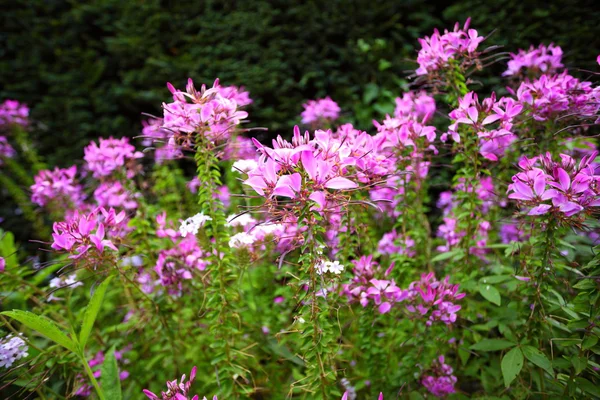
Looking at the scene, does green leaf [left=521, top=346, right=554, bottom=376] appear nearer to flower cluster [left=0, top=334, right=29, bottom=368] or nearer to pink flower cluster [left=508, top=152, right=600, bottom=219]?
pink flower cluster [left=508, top=152, right=600, bottom=219]

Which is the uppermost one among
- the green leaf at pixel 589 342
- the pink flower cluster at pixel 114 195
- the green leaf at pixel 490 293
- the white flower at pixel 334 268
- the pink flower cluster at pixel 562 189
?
the pink flower cluster at pixel 562 189

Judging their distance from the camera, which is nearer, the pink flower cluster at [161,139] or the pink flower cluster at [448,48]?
the pink flower cluster at [161,139]

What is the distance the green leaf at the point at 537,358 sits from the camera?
3.77 ft

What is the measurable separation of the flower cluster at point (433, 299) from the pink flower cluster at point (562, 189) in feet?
1.30

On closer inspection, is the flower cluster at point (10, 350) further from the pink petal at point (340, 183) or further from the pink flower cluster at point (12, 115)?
the pink flower cluster at point (12, 115)

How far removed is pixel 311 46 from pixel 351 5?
50 centimetres

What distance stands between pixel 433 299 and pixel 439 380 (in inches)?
13.1

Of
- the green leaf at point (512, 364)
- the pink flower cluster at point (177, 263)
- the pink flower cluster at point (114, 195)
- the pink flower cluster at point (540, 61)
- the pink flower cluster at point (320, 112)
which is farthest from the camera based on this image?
the pink flower cluster at point (320, 112)

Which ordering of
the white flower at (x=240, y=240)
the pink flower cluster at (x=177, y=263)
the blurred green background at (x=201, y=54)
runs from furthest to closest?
the blurred green background at (x=201, y=54), the pink flower cluster at (x=177, y=263), the white flower at (x=240, y=240)

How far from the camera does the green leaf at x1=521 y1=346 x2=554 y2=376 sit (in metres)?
1.15

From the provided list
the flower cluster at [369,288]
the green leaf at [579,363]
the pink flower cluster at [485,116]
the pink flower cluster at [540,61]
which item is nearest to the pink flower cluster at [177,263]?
the flower cluster at [369,288]

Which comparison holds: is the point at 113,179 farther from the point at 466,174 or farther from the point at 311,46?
the point at 311,46

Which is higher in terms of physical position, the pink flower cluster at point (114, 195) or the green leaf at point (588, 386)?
the pink flower cluster at point (114, 195)

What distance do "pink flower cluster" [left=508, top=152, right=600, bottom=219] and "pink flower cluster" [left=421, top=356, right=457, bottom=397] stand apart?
69 centimetres
